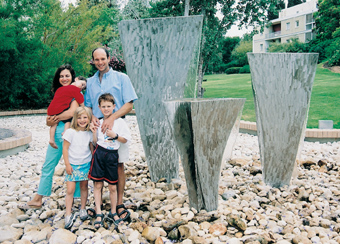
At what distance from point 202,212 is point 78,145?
42.6 inches

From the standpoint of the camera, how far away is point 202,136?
2.16 metres

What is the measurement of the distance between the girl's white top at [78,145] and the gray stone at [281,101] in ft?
5.27

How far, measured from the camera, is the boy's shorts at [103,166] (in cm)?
213

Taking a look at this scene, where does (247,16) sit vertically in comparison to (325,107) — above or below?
above

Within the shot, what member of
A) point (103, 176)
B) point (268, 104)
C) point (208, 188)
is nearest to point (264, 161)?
point (268, 104)

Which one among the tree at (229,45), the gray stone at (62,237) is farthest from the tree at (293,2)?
the gray stone at (62,237)

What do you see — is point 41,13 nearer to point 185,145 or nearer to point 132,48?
point 132,48

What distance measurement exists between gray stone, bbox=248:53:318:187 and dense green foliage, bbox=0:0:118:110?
292 inches

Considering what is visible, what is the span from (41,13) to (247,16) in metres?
6.93

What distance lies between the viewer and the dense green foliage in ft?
28.0

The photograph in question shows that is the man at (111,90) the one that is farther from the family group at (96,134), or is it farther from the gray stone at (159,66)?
the gray stone at (159,66)

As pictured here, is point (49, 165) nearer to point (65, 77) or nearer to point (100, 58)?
point (65, 77)

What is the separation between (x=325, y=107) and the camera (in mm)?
7617

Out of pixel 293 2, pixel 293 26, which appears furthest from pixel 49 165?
pixel 293 2
